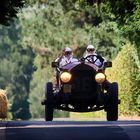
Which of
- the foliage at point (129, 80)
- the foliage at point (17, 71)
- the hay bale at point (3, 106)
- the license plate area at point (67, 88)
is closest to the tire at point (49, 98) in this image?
the license plate area at point (67, 88)

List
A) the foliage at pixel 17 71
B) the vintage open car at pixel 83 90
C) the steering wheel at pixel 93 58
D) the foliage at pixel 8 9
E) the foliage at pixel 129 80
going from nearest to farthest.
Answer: the foliage at pixel 8 9 < the vintage open car at pixel 83 90 < the steering wheel at pixel 93 58 < the foliage at pixel 129 80 < the foliage at pixel 17 71

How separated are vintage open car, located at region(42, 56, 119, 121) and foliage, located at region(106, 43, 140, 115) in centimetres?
709

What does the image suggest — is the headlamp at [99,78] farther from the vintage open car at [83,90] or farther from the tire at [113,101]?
the tire at [113,101]

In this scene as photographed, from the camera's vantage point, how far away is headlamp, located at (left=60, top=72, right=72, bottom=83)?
18328 mm

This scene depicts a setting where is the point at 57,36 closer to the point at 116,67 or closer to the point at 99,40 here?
the point at 99,40

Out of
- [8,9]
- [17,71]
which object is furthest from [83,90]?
[17,71]

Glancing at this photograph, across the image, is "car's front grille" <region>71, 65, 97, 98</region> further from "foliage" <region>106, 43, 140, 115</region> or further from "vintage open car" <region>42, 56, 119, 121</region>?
"foliage" <region>106, 43, 140, 115</region>

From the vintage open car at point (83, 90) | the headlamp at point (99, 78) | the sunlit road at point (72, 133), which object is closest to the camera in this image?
the sunlit road at point (72, 133)

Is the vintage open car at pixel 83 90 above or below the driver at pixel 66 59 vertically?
below

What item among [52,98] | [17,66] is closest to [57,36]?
[52,98]

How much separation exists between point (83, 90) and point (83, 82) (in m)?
0.21

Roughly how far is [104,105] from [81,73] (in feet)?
3.39

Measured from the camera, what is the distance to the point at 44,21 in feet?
176

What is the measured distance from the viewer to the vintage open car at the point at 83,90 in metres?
18.5
